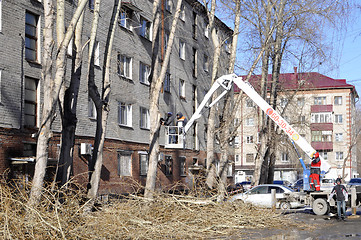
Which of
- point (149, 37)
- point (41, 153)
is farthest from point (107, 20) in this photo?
point (41, 153)

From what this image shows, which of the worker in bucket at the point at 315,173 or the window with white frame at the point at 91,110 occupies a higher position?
the window with white frame at the point at 91,110

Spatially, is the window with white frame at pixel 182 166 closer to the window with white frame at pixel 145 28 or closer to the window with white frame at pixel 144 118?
the window with white frame at pixel 144 118

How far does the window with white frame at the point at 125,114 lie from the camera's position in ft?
96.9

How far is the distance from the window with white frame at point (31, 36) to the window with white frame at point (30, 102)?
1.07 meters

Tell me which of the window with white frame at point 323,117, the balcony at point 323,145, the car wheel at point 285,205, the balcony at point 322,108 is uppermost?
the balcony at point 322,108

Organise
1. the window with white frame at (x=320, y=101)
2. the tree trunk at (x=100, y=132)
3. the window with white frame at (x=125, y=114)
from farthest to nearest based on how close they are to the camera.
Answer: the window with white frame at (x=320, y=101)
the window with white frame at (x=125, y=114)
the tree trunk at (x=100, y=132)

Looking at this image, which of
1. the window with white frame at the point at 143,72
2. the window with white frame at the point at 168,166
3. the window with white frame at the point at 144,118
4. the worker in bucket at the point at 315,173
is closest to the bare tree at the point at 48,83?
the worker in bucket at the point at 315,173

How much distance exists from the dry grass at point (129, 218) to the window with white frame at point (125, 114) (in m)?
13.7

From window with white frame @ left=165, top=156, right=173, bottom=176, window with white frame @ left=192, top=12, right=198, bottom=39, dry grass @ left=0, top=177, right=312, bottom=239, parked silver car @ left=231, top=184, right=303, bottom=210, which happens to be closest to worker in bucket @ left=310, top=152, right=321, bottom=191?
parked silver car @ left=231, top=184, right=303, bottom=210

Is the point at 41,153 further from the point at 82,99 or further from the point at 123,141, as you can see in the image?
the point at 123,141

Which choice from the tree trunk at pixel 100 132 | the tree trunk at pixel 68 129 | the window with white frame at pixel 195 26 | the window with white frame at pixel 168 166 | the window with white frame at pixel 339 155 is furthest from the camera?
the window with white frame at pixel 339 155

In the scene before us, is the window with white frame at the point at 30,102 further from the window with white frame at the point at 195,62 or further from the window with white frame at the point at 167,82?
the window with white frame at the point at 195,62

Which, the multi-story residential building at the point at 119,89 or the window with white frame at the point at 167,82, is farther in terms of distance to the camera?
the window with white frame at the point at 167,82

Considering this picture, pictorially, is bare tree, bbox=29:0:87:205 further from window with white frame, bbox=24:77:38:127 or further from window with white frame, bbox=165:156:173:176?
window with white frame, bbox=165:156:173:176
